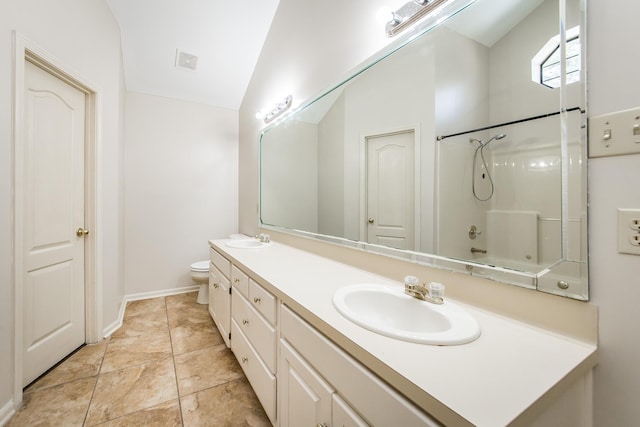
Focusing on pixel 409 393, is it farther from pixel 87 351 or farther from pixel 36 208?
pixel 87 351

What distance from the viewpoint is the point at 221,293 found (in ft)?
6.64

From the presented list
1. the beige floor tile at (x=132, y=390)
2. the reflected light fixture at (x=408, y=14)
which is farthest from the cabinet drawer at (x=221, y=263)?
the reflected light fixture at (x=408, y=14)

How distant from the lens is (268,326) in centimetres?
120

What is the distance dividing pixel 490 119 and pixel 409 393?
915 mm

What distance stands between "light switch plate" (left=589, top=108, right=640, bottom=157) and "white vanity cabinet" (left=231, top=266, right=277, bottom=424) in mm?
1194

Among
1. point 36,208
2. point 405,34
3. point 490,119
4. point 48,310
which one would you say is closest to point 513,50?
point 490,119

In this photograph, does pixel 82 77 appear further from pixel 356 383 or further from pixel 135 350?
pixel 356 383

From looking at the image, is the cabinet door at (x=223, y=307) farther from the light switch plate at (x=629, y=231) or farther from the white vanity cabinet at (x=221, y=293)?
the light switch plate at (x=629, y=231)

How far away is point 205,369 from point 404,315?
153 cm

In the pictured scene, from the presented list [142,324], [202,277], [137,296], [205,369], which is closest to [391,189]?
[205,369]

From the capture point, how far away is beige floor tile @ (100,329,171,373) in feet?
6.08

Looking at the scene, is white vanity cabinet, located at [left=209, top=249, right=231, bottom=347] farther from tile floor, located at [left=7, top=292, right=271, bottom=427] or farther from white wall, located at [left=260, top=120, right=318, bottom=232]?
white wall, located at [left=260, top=120, right=318, bottom=232]

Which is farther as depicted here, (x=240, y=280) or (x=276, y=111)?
(x=276, y=111)

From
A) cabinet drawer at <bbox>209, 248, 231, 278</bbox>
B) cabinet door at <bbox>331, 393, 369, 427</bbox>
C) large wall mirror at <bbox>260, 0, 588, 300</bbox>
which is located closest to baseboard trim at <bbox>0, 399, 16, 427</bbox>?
cabinet drawer at <bbox>209, 248, 231, 278</bbox>
